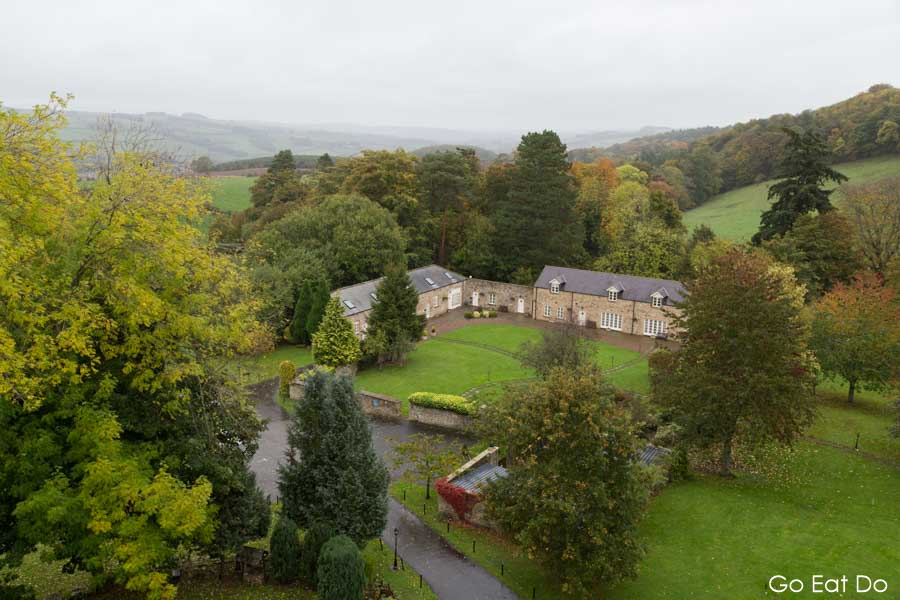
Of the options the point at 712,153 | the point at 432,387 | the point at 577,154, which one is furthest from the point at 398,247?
the point at 577,154

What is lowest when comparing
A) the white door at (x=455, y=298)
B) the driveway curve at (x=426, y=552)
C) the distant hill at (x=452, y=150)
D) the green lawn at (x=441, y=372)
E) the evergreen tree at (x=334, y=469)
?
the driveway curve at (x=426, y=552)

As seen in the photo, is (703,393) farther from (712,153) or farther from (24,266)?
(712,153)

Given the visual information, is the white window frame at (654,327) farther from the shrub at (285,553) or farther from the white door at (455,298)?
the shrub at (285,553)

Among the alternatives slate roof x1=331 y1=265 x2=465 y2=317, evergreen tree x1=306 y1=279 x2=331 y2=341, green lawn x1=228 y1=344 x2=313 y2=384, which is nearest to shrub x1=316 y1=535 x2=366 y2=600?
green lawn x1=228 y1=344 x2=313 y2=384

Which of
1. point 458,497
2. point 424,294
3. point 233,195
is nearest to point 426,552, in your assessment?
point 458,497

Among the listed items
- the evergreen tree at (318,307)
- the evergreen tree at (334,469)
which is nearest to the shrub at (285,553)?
the evergreen tree at (334,469)
